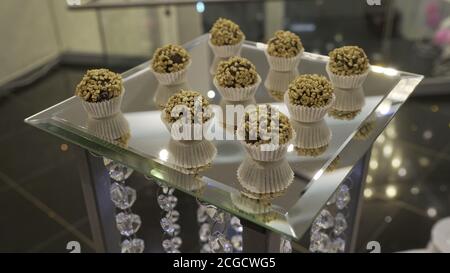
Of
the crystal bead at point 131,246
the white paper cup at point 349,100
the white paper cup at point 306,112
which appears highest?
the white paper cup at point 306,112

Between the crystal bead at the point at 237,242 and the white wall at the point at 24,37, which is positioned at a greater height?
the white wall at the point at 24,37

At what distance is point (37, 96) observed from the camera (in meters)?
3.17

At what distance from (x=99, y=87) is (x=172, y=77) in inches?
8.5

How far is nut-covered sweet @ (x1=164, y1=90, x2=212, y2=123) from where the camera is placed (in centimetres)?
101

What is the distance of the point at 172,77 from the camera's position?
1.26 metres

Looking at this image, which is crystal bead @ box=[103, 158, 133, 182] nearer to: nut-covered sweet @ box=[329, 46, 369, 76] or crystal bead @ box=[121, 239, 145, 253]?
crystal bead @ box=[121, 239, 145, 253]

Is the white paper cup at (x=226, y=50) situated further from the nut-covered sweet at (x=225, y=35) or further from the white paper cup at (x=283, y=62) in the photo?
the white paper cup at (x=283, y=62)

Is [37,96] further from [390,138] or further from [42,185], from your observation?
[390,138]

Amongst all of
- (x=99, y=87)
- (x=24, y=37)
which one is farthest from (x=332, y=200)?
(x=24, y=37)

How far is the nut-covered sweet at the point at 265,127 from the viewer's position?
0.92 m

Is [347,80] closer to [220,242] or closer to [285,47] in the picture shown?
[285,47]

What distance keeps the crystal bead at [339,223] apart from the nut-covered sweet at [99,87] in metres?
0.75

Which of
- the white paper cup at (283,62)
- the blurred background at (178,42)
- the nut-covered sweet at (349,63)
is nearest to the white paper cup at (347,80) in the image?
the nut-covered sweet at (349,63)
